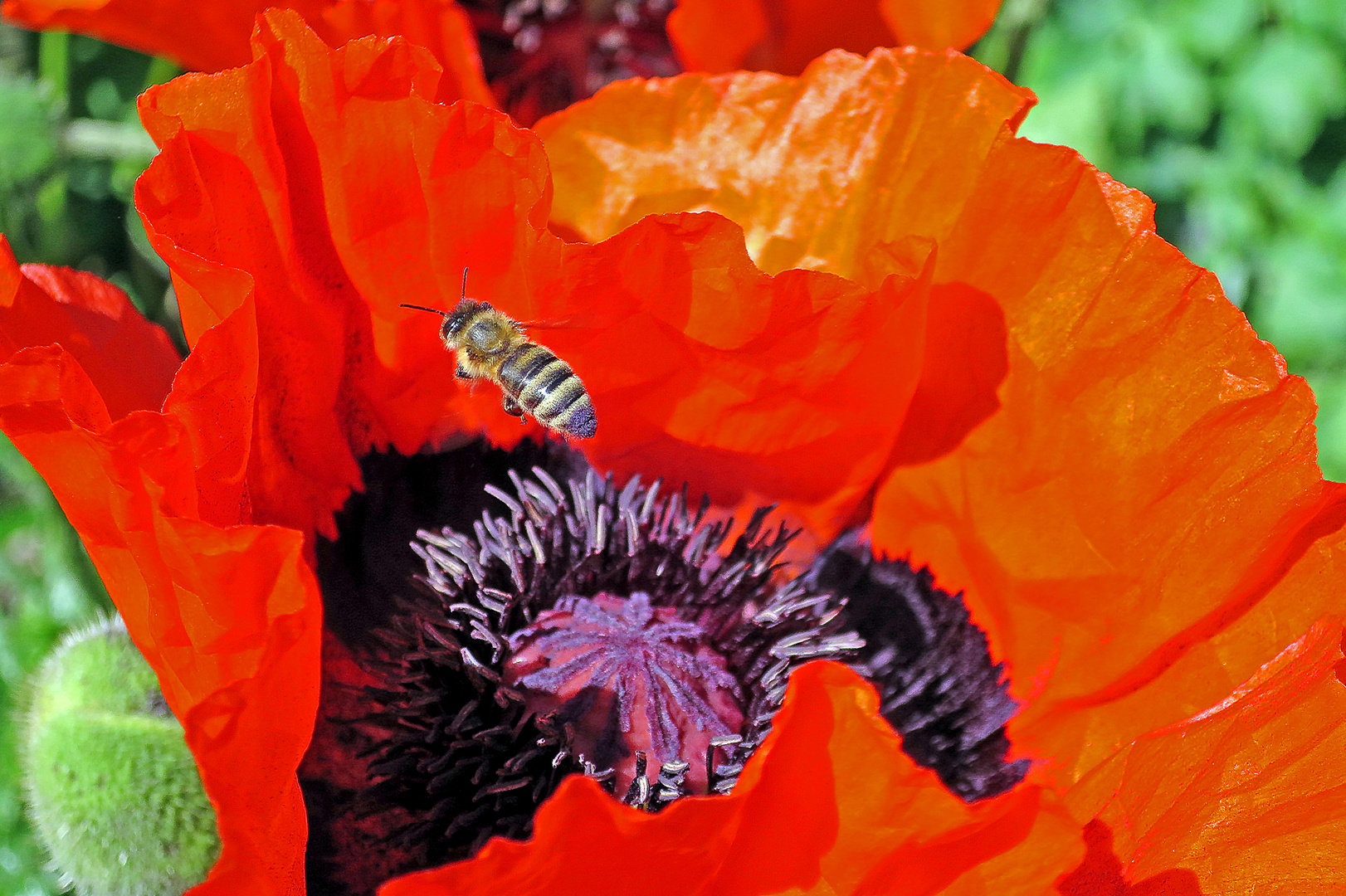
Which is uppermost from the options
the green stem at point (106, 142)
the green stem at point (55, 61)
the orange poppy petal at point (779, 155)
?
the orange poppy petal at point (779, 155)

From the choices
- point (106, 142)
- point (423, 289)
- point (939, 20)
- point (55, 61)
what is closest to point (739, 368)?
point (423, 289)

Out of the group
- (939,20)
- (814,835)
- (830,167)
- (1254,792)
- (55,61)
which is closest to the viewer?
(814,835)

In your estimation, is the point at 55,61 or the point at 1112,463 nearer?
the point at 1112,463

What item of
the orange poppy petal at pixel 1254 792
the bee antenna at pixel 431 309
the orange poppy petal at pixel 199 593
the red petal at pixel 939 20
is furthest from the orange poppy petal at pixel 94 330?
the red petal at pixel 939 20

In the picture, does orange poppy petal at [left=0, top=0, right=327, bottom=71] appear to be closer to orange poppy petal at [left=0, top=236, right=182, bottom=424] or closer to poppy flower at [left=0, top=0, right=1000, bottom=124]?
poppy flower at [left=0, top=0, right=1000, bottom=124]

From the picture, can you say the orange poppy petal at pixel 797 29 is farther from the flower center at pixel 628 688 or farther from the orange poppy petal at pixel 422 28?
the flower center at pixel 628 688

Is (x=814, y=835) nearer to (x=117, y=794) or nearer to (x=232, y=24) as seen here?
(x=117, y=794)
